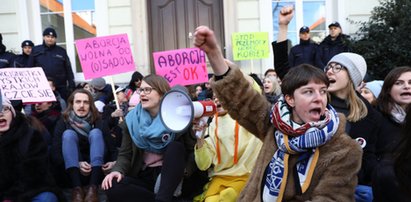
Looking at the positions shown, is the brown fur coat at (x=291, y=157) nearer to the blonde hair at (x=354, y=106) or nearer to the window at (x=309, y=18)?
the blonde hair at (x=354, y=106)

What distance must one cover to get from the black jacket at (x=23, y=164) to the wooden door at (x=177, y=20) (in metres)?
5.56

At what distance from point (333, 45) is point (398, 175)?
701 centimetres

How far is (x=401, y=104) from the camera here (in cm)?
358

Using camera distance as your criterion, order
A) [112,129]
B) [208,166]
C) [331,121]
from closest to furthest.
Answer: [331,121]
[208,166]
[112,129]

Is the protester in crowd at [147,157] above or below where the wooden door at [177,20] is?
below

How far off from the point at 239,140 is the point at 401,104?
1306mm

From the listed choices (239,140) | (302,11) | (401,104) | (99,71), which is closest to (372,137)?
(401,104)

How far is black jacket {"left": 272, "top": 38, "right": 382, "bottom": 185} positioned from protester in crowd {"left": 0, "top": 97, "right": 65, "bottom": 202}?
2.01m

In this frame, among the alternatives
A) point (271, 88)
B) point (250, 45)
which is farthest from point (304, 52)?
point (271, 88)

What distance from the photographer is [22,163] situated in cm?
359

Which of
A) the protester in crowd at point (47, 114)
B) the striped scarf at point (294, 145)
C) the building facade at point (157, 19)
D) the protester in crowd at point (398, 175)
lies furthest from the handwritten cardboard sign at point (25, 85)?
the protester in crowd at point (398, 175)

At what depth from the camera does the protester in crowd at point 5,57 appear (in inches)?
310

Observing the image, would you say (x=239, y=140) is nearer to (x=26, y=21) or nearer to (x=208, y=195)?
(x=208, y=195)

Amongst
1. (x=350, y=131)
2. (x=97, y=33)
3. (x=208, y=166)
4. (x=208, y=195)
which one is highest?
(x=97, y=33)
